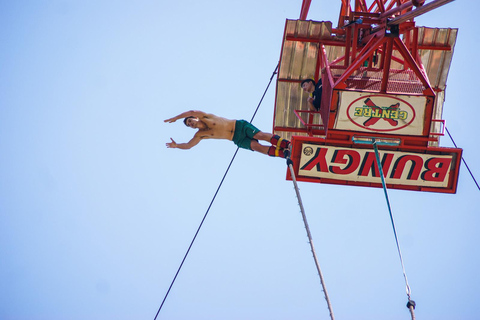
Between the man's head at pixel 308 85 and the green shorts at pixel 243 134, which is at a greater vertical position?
Answer: the man's head at pixel 308 85

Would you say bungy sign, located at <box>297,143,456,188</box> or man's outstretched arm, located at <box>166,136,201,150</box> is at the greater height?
bungy sign, located at <box>297,143,456,188</box>

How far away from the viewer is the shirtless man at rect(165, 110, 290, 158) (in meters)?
15.2

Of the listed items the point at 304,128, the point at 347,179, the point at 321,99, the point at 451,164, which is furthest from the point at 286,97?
the point at 451,164

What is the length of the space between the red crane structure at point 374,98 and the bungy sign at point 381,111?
0.07 feet

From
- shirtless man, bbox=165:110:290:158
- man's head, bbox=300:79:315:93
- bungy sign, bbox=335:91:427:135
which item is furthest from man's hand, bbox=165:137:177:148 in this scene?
bungy sign, bbox=335:91:427:135

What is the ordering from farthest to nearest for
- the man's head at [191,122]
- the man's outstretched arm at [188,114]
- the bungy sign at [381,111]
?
1. the man's head at [191,122]
2. the man's outstretched arm at [188,114]
3. the bungy sign at [381,111]

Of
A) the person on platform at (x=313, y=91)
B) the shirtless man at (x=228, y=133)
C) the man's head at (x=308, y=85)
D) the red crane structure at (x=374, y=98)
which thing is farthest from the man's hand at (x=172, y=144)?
the man's head at (x=308, y=85)

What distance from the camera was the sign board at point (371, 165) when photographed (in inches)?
572

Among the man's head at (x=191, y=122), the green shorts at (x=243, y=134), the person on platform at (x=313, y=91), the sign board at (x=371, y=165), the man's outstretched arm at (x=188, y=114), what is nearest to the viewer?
the sign board at (x=371, y=165)

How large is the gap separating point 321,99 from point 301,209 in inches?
183

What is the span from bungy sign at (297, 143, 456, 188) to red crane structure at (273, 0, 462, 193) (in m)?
0.02

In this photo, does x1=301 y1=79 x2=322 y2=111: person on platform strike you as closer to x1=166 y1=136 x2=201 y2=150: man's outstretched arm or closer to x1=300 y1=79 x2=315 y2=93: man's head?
x1=300 y1=79 x2=315 y2=93: man's head

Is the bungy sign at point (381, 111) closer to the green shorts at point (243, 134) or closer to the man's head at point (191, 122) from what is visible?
the green shorts at point (243, 134)

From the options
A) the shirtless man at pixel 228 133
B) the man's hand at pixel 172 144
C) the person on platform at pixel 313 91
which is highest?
the person on platform at pixel 313 91
